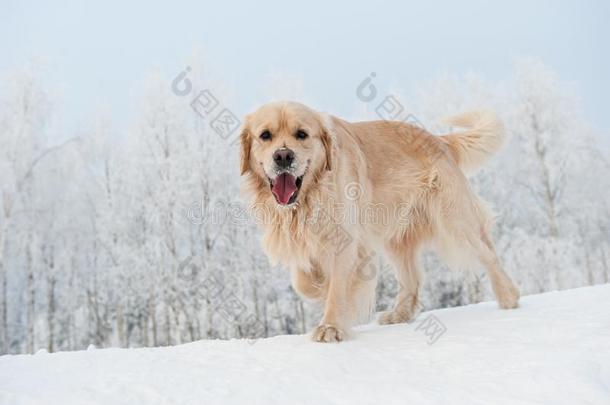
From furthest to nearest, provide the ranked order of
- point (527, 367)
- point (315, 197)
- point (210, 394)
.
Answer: point (315, 197) < point (527, 367) < point (210, 394)

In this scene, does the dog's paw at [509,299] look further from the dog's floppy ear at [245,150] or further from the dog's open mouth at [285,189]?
the dog's floppy ear at [245,150]

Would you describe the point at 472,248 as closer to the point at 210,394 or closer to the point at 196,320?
the point at 210,394

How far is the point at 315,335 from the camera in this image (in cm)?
331

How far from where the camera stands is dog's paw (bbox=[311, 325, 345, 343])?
328cm

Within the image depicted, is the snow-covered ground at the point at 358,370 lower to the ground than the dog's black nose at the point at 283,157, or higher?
lower

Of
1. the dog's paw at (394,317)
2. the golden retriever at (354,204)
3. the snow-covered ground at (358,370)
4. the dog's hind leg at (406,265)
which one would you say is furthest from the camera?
the dog's hind leg at (406,265)

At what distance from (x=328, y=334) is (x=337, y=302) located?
329 mm

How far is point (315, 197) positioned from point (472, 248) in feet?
5.14

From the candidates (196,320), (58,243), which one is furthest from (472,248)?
(58,243)

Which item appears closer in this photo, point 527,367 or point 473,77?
point 527,367

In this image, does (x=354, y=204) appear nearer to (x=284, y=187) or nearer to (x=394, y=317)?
(x=284, y=187)

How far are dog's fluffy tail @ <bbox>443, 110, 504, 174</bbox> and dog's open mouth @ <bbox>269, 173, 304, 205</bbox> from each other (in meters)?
2.08

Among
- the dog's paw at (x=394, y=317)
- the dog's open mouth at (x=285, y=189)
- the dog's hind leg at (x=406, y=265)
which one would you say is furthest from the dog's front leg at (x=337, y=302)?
the dog's hind leg at (x=406, y=265)

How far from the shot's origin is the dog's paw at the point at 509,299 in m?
4.06
